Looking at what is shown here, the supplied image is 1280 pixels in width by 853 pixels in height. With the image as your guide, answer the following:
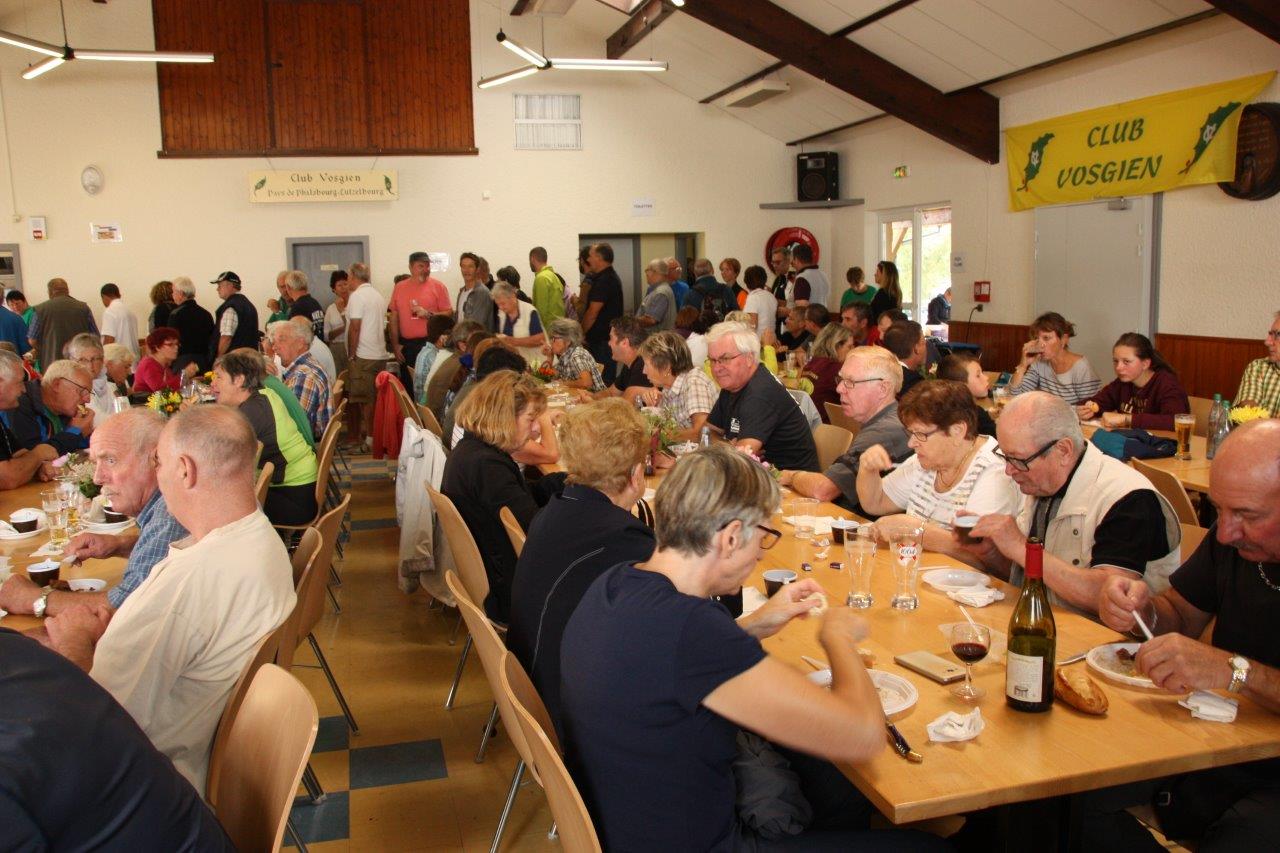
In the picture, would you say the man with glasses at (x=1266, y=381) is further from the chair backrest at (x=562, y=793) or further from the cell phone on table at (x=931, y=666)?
the chair backrest at (x=562, y=793)

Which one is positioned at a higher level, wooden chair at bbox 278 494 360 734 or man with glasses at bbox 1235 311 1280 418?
man with glasses at bbox 1235 311 1280 418

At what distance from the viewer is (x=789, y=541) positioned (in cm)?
340

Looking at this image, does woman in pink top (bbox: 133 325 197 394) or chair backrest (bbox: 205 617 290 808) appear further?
woman in pink top (bbox: 133 325 197 394)

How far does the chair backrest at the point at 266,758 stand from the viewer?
179 centimetres

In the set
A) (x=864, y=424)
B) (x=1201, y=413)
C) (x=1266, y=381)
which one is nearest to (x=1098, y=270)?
(x=1201, y=413)

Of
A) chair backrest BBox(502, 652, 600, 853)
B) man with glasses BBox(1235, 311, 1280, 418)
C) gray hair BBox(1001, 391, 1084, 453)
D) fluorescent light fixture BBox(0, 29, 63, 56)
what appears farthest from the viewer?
fluorescent light fixture BBox(0, 29, 63, 56)

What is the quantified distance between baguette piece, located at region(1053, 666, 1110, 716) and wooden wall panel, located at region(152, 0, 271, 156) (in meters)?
12.6

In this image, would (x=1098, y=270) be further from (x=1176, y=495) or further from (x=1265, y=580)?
(x=1265, y=580)

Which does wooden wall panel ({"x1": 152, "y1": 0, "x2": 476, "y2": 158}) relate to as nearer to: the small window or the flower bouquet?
the small window

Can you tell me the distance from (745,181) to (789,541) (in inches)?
447

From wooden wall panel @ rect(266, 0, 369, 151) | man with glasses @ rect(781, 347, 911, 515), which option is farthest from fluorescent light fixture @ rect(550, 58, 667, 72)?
man with glasses @ rect(781, 347, 911, 515)

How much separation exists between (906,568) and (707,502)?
3.21ft

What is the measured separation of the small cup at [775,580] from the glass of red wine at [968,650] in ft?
2.11

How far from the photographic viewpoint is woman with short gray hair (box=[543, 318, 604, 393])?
7.96m
